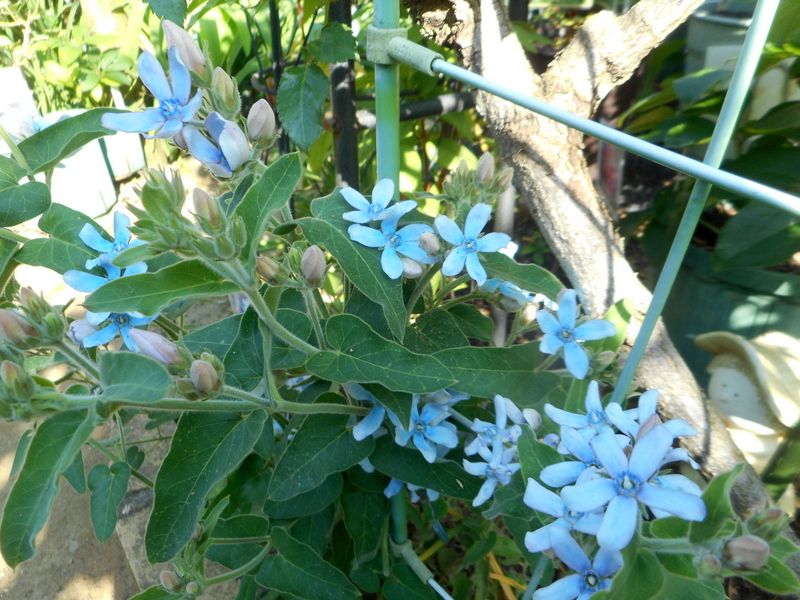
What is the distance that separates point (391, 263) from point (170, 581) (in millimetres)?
472

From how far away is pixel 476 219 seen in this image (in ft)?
2.50

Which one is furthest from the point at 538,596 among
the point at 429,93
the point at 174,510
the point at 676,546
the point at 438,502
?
the point at 429,93

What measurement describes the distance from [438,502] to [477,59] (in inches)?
28.5

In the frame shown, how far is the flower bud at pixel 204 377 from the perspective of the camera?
2.05 feet

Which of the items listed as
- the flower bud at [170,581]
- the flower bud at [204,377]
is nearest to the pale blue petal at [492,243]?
the flower bud at [204,377]

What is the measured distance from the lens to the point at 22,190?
32.5 inches

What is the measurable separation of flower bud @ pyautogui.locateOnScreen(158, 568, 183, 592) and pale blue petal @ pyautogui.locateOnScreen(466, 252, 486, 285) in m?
0.51

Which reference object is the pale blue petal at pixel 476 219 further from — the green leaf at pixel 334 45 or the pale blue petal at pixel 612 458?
the green leaf at pixel 334 45

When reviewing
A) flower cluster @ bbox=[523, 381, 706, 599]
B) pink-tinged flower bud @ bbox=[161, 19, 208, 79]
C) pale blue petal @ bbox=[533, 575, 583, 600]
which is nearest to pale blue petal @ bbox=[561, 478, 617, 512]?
flower cluster @ bbox=[523, 381, 706, 599]

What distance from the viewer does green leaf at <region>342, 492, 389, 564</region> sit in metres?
0.96

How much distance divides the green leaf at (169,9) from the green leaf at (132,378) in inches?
20.4

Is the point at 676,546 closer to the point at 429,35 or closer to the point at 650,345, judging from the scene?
the point at 650,345

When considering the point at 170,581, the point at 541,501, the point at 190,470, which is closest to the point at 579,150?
the point at 541,501

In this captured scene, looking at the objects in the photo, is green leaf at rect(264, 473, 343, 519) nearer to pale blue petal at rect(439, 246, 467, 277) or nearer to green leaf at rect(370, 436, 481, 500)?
green leaf at rect(370, 436, 481, 500)
